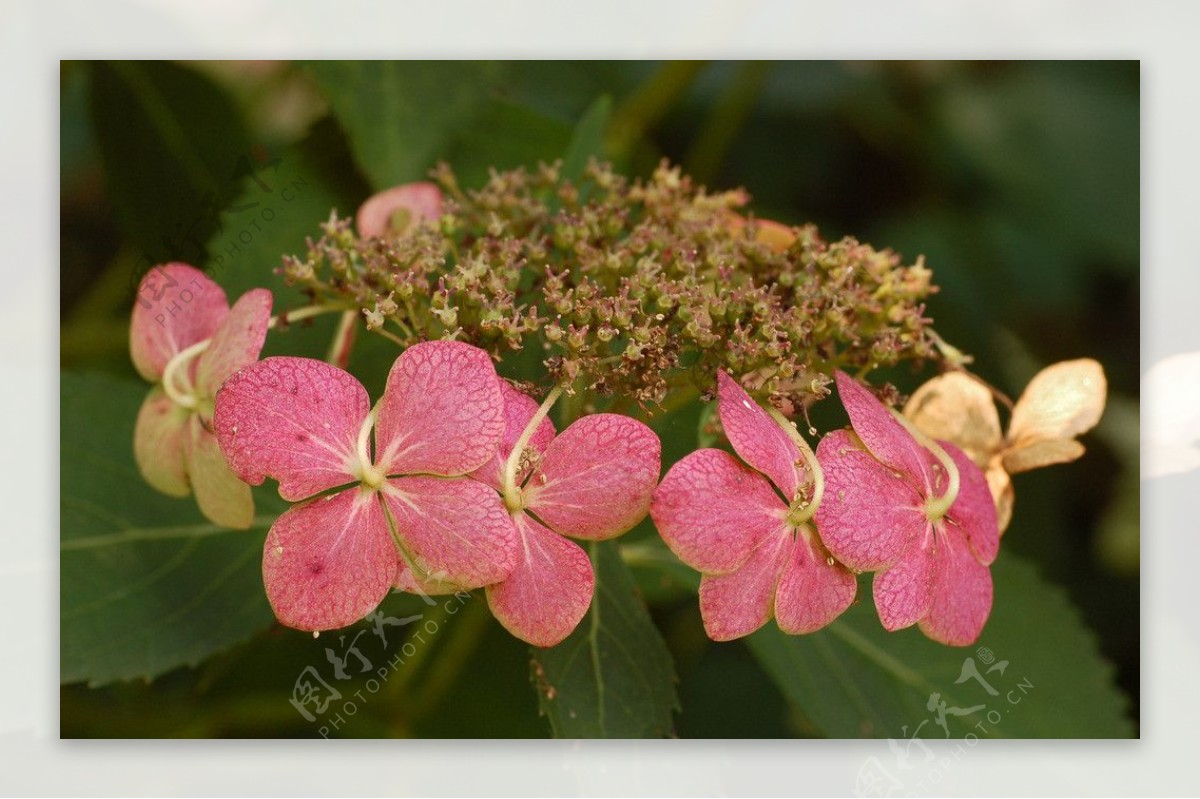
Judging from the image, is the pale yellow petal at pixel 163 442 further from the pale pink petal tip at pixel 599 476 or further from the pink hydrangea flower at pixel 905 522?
Result: the pink hydrangea flower at pixel 905 522

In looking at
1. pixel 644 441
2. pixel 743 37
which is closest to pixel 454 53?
pixel 743 37

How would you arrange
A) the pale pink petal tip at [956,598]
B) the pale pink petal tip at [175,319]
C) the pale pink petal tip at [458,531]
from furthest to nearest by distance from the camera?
the pale pink petal tip at [175,319] < the pale pink petal tip at [956,598] < the pale pink petal tip at [458,531]

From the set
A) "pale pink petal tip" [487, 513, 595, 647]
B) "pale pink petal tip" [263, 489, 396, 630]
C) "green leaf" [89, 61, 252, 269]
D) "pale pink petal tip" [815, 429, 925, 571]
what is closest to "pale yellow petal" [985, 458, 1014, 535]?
"pale pink petal tip" [815, 429, 925, 571]

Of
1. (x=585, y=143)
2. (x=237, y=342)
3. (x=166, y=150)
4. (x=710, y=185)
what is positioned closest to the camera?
(x=237, y=342)

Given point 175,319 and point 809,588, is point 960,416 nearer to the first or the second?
point 809,588

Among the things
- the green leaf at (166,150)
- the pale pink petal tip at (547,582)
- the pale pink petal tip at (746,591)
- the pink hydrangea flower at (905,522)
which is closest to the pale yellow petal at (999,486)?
the pink hydrangea flower at (905,522)

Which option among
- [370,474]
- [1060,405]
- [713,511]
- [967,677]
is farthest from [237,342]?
[967,677]

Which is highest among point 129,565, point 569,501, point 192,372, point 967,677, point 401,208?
point 401,208
